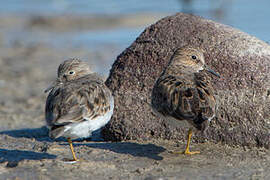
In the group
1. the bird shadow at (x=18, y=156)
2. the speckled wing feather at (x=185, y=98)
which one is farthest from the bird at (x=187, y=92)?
the bird shadow at (x=18, y=156)

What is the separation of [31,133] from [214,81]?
307 centimetres

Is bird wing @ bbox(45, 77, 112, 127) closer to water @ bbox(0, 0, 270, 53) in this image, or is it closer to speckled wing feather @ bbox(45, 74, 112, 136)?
speckled wing feather @ bbox(45, 74, 112, 136)

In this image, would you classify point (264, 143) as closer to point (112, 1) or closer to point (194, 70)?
point (194, 70)

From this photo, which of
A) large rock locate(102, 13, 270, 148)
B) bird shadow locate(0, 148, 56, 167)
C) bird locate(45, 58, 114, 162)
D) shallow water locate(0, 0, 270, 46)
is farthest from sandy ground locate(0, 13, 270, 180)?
shallow water locate(0, 0, 270, 46)

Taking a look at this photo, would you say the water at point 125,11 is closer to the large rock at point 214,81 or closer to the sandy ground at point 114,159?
the large rock at point 214,81

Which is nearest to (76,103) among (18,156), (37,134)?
(18,156)

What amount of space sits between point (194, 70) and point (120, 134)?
1.35 meters

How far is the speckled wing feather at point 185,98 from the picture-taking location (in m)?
Result: 5.07

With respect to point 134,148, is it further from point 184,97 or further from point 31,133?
point 31,133

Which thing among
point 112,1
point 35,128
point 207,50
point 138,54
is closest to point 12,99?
point 35,128

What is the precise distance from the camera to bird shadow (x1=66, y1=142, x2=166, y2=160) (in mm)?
5711

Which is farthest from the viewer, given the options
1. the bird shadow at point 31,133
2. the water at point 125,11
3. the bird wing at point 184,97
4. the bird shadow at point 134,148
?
the water at point 125,11

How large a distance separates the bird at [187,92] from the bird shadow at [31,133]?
91.4 inches

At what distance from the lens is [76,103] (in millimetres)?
5164
